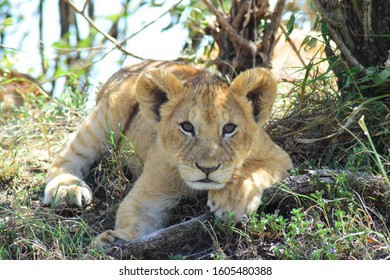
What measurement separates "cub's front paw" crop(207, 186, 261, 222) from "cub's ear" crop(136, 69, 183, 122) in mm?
759

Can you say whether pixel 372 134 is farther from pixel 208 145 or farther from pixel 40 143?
pixel 40 143

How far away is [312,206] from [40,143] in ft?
9.55

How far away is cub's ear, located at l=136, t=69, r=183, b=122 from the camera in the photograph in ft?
15.1

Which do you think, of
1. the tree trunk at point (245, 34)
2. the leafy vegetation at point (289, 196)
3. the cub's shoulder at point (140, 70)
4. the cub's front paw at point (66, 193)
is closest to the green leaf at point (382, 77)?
the leafy vegetation at point (289, 196)

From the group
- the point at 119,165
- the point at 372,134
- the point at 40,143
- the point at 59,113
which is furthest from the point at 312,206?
the point at 59,113

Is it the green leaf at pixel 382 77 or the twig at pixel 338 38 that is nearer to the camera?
the green leaf at pixel 382 77

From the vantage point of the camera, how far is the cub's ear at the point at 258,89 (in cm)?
450

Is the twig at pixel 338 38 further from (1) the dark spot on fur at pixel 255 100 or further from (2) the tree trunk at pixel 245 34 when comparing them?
(2) the tree trunk at pixel 245 34

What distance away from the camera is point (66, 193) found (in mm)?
4965

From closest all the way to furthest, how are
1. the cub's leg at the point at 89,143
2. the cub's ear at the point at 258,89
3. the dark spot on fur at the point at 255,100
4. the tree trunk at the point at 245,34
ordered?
the cub's ear at the point at 258,89 → the dark spot on fur at the point at 255,100 → the cub's leg at the point at 89,143 → the tree trunk at the point at 245,34

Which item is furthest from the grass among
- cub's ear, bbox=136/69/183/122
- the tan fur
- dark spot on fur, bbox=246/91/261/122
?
the tan fur

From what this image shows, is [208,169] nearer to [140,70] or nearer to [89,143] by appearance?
[89,143]

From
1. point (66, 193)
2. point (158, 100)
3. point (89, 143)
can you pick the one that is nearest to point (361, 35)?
point (158, 100)

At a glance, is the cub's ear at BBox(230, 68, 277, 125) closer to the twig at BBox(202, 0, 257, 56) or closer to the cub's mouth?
the cub's mouth
